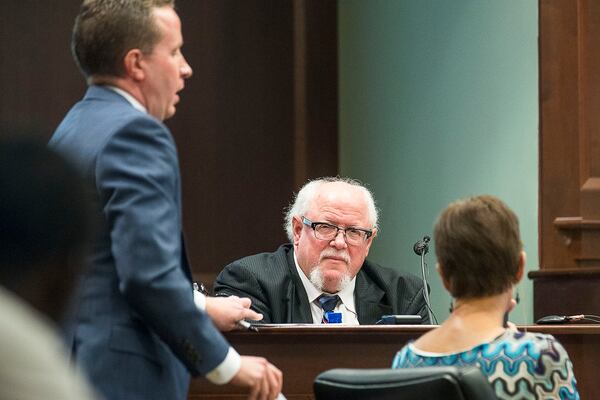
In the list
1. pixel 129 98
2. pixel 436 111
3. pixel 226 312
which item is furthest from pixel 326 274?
pixel 436 111

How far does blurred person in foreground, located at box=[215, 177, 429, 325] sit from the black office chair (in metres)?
1.86

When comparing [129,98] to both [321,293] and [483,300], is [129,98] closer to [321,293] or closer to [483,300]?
[483,300]

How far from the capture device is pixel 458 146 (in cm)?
632

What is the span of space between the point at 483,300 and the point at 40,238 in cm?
151

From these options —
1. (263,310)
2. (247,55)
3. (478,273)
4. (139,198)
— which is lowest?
(263,310)

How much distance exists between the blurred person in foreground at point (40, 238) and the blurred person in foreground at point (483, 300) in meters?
1.40

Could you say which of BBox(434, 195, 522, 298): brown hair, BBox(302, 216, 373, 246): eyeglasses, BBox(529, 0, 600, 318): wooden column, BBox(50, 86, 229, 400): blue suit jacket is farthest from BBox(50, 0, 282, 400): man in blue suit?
BBox(529, 0, 600, 318): wooden column

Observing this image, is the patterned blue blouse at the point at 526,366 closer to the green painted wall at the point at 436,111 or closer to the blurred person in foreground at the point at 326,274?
the blurred person in foreground at the point at 326,274

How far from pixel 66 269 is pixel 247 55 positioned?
510 cm

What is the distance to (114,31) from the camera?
2754mm

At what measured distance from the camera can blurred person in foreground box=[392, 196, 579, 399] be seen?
2.53 metres

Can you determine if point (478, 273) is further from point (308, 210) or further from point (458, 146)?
point (458, 146)

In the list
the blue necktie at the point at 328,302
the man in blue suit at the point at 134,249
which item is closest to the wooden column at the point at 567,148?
the blue necktie at the point at 328,302

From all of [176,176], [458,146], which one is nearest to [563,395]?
[176,176]
